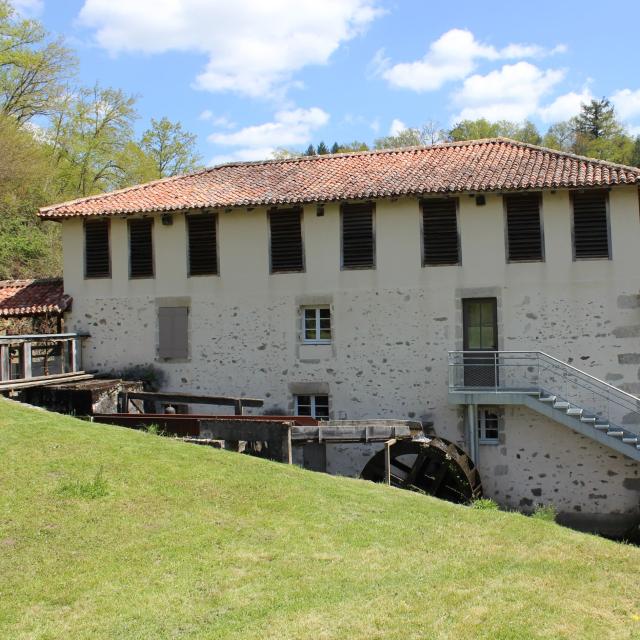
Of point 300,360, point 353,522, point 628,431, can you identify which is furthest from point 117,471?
point 628,431

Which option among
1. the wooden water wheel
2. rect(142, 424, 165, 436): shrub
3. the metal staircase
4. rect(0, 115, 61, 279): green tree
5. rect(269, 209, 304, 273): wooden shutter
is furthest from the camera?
rect(0, 115, 61, 279): green tree

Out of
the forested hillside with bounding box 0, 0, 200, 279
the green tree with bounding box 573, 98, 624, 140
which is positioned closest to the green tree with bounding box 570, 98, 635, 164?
the green tree with bounding box 573, 98, 624, 140

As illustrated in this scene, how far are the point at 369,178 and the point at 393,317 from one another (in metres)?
3.44

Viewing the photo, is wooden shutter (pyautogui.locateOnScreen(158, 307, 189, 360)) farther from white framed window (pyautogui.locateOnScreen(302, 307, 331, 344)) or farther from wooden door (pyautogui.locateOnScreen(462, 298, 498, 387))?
wooden door (pyautogui.locateOnScreen(462, 298, 498, 387))

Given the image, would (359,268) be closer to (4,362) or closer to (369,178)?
(369,178)

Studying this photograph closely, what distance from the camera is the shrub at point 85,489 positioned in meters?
8.82

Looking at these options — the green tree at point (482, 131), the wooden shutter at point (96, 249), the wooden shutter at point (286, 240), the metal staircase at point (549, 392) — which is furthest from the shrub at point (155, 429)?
the green tree at point (482, 131)

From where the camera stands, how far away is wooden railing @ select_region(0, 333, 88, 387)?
14898 mm

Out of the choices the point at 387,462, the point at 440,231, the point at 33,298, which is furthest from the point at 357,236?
the point at 33,298

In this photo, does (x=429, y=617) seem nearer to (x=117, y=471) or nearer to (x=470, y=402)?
(x=117, y=471)

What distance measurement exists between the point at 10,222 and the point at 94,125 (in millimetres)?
8779

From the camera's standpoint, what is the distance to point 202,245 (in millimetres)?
17609

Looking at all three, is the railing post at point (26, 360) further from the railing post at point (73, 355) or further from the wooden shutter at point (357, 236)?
the wooden shutter at point (357, 236)

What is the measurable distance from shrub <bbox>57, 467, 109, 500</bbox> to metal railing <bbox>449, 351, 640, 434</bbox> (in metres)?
8.47
